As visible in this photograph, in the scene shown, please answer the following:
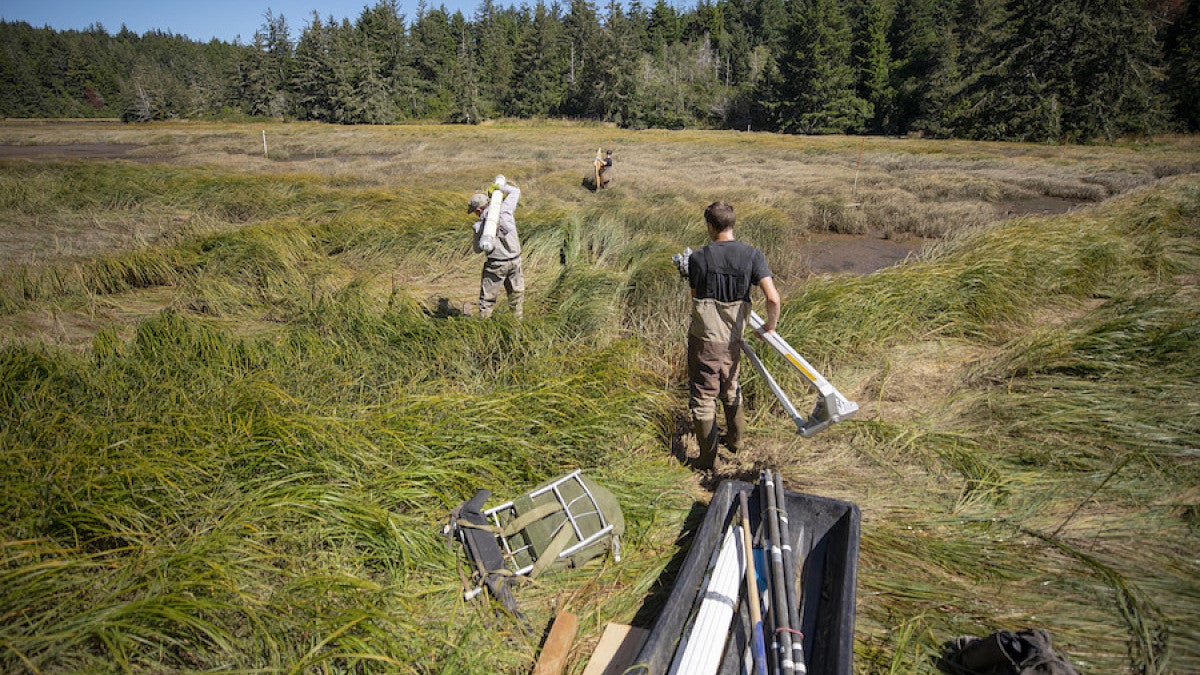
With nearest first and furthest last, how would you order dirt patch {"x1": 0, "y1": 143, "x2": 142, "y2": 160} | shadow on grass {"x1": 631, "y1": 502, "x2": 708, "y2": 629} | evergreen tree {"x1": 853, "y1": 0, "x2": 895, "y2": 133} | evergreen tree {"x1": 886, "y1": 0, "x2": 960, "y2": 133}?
1. shadow on grass {"x1": 631, "y1": 502, "x2": 708, "y2": 629}
2. dirt patch {"x1": 0, "y1": 143, "x2": 142, "y2": 160}
3. evergreen tree {"x1": 886, "y1": 0, "x2": 960, "y2": 133}
4. evergreen tree {"x1": 853, "y1": 0, "x2": 895, "y2": 133}

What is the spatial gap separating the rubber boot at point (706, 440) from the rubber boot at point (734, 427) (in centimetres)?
21

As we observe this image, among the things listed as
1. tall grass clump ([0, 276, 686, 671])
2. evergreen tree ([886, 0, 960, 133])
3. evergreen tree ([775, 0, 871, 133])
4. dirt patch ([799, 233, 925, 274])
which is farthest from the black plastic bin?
evergreen tree ([775, 0, 871, 133])

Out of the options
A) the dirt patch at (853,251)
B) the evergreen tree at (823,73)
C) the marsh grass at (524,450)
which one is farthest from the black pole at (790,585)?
the evergreen tree at (823,73)

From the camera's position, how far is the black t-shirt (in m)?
3.51

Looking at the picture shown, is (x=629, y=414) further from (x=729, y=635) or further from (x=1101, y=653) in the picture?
(x=1101, y=653)

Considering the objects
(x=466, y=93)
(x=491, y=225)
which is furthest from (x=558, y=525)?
(x=466, y=93)

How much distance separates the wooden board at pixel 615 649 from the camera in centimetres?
256

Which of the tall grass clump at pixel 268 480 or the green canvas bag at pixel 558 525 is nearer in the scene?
the tall grass clump at pixel 268 480

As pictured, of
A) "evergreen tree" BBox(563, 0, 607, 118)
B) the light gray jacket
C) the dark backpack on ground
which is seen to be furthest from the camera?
"evergreen tree" BBox(563, 0, 607, 118)

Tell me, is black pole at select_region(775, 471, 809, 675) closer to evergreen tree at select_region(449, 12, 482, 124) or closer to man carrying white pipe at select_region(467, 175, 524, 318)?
man carrying white pipe at select_region(467, 175, 524, 318)

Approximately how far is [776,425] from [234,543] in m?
3.58

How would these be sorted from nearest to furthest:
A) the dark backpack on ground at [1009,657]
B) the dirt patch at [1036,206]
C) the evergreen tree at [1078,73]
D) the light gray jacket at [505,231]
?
the dark backpack on ground at [1009,657] → the light gray jacket at [505,231] → the dirt patch at [1036,206] → the evergreen tree at [1078,73]

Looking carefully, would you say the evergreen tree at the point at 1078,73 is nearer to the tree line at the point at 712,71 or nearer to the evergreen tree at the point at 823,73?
the tree line at the point at 712,71

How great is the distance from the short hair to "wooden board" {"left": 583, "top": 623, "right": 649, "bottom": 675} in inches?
90.3
